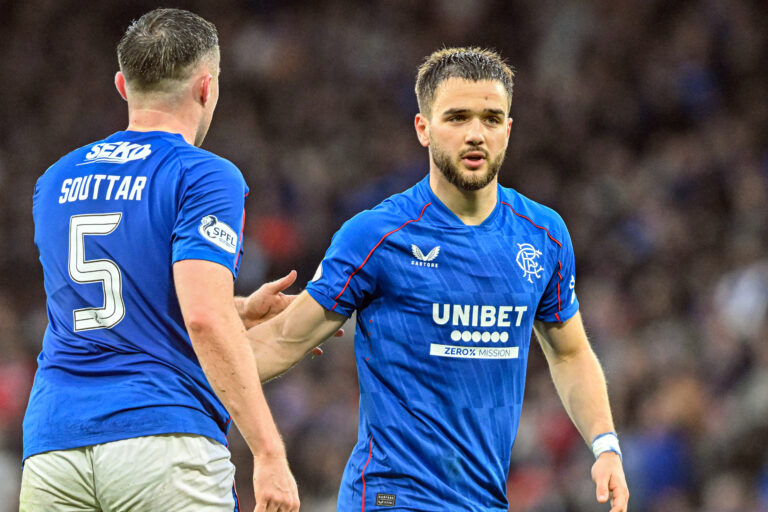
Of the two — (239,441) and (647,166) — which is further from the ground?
(647,166)

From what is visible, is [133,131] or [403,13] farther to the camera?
[403,13]

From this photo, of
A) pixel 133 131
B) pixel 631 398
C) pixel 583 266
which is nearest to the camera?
pixel 133 131

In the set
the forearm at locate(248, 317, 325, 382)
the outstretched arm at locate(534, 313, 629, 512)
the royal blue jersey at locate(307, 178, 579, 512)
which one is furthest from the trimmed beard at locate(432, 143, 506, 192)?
the forearm at locate(248, 317, 325, 382)

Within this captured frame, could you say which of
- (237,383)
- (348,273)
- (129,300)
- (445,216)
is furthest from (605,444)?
(129,300)

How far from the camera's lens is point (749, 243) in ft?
35.4

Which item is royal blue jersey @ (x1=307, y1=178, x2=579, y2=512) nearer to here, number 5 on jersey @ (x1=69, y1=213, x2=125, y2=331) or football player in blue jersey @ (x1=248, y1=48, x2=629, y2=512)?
football player in blue jersey @ (x1=248, y1=48, x2=629, y2=512)

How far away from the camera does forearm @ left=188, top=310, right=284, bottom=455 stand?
3338mm

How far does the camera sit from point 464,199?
14.3 feet

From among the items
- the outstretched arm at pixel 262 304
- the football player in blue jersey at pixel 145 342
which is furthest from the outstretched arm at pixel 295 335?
the football player in blue jersey at pixel 145 342

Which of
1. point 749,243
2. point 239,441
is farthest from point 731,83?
point 239,441

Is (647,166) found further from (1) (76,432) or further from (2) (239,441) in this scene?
(1) (76,432)

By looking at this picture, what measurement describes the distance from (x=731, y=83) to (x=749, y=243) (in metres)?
3.10

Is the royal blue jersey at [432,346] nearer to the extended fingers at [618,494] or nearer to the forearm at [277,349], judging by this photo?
the forearm at [277,349]

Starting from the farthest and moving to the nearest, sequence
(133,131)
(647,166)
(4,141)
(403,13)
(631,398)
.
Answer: (403,13) < (4,141) < (647,166) < (631,398) < (133,131)
